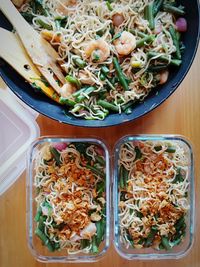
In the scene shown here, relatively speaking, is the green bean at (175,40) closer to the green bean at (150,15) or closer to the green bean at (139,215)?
the green bean at (150,15)

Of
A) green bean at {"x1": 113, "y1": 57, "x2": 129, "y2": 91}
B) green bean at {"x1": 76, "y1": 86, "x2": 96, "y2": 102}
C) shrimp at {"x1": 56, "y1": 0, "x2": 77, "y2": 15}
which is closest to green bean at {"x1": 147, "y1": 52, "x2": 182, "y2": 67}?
green bean at {"x1": 113, "y1": 57, "x2": 129, "y2": 91}

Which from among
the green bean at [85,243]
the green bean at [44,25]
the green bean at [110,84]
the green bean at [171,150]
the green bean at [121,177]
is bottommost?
the green bean at [85,243]

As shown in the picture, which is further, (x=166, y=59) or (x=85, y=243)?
(x=85, y=243)

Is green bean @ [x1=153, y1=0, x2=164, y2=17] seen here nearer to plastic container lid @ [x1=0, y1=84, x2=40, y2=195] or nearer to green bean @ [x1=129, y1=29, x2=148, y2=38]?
green bean @ [x1=129, y1=29, x2=148, y2=38]

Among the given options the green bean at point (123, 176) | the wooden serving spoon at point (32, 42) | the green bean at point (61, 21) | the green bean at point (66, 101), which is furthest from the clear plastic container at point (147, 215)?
the green bean at point (61, 21)

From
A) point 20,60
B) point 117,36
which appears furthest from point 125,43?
point 20,60

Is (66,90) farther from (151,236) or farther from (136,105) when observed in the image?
(151,236)
